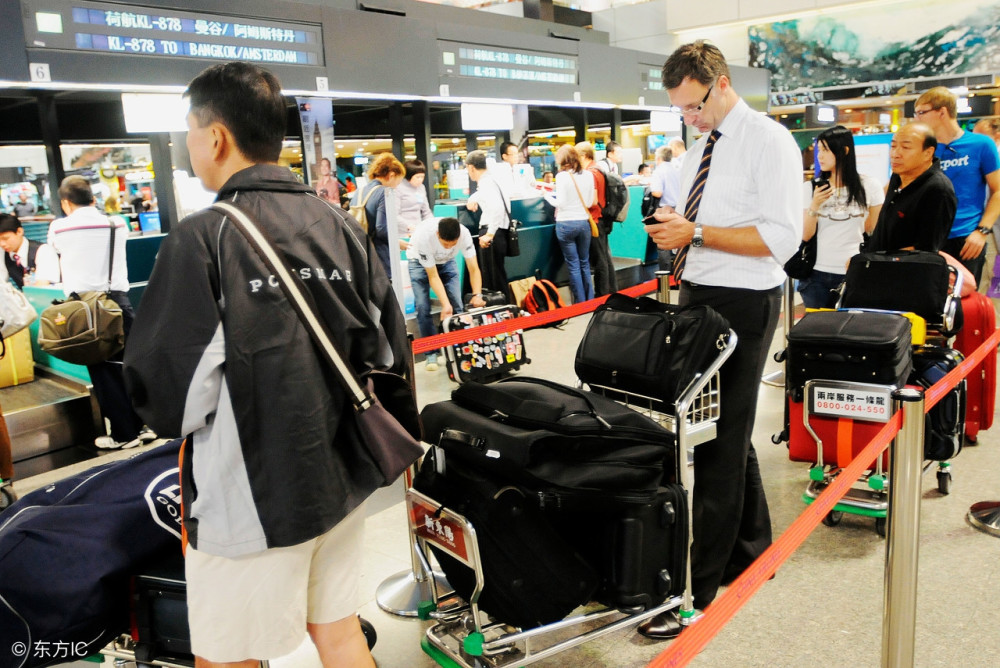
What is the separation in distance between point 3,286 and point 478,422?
2901 mm

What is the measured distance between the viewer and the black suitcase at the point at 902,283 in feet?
12.0

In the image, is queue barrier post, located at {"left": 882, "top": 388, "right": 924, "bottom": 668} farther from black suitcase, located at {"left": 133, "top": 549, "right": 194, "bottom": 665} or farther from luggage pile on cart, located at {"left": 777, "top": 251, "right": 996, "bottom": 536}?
black suitcase, located at {"left": 133, "top": 549, "right": 194, "bottom": 665}

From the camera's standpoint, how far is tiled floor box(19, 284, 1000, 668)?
2.43m

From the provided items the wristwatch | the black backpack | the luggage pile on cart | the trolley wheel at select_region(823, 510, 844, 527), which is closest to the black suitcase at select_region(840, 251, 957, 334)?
the luggage pile on cart

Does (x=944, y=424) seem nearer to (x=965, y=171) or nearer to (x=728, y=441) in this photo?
(x=728, y=441)

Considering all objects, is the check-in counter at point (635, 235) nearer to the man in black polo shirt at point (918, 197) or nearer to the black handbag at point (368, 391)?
the man in black polo shirt at point (918, 197)

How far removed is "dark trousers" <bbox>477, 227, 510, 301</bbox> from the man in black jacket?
6.00 meters

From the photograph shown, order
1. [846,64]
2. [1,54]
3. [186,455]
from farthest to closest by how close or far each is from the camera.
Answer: [846,64]
[1,54]
[186,455]

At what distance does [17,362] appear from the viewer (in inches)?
221

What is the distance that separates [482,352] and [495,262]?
2126 mm

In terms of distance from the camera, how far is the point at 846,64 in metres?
17.0

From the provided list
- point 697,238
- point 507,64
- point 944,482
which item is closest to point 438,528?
point 697,238

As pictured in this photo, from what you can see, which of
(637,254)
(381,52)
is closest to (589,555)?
(381,52)

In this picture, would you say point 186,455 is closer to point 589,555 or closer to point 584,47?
point 589,555
